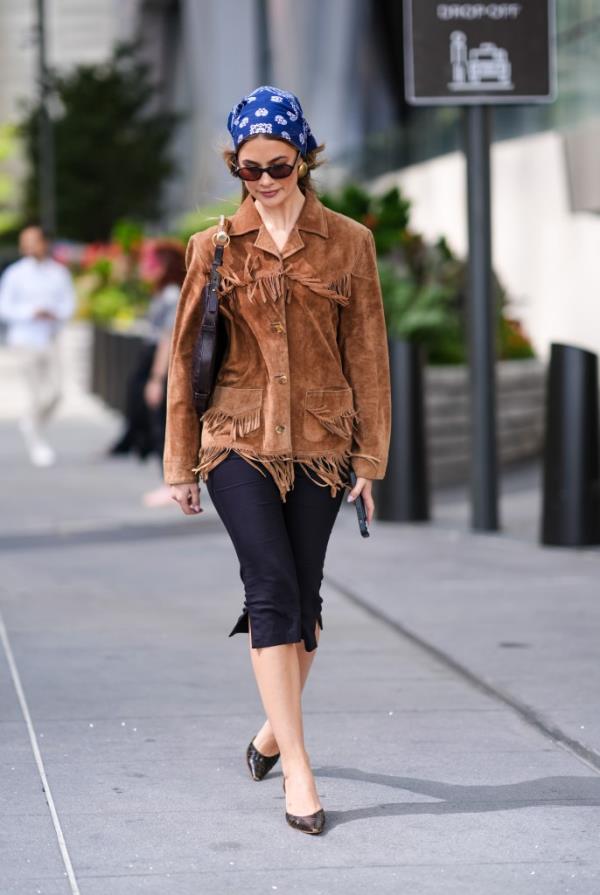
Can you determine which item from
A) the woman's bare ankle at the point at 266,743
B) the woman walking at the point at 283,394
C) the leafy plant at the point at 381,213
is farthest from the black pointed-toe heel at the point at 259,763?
the leafy plant at the point at 381,213

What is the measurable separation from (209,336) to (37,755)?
1.60 m

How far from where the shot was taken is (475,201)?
10.3 meters

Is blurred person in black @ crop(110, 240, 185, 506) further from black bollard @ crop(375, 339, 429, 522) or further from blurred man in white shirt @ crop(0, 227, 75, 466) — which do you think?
blurred man in white shirt @ crop(0, 227, 75, 466)

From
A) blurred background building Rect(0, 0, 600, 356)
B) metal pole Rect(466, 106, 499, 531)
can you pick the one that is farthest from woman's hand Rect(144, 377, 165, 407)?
metal pole Rect(466, 106, 499, 531)

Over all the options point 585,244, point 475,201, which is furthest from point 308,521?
point 585,244

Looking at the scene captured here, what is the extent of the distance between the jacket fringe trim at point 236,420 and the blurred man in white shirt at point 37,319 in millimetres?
10398

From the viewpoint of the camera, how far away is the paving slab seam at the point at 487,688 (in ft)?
18.4

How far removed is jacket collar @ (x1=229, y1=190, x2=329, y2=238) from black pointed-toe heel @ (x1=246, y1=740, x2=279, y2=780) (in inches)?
61.4

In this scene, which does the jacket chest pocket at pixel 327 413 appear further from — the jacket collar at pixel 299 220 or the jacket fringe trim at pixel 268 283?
the jacket collar at pixel 299 220

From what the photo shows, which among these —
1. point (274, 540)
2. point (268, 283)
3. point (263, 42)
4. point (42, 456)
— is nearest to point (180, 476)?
point (274, 540)

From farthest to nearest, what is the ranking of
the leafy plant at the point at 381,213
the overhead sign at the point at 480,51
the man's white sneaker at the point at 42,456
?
the man's white sneaker at the point at 42,456 → the leafy plant at the point at 381,213 → the overhead sign at the point at 480,51

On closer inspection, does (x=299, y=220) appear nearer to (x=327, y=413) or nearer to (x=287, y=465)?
(x=327, y=413)

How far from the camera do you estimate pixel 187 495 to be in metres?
4.99

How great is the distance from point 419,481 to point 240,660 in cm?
399
